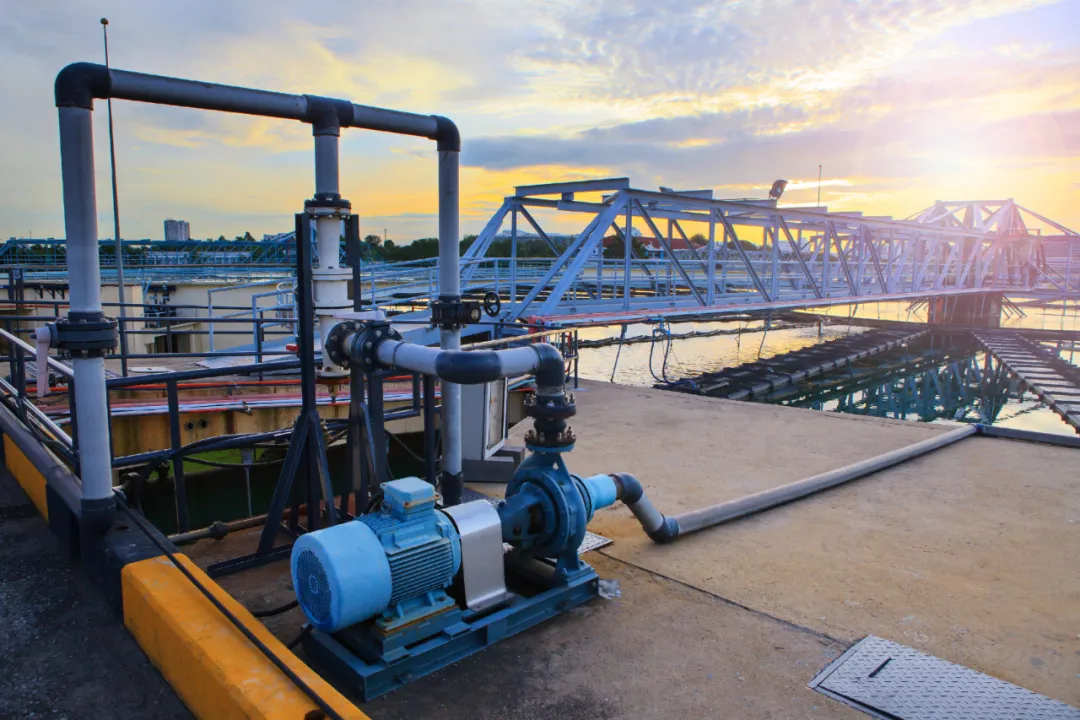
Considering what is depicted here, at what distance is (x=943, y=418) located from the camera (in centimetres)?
2148

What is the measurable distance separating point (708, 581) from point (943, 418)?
20427mm

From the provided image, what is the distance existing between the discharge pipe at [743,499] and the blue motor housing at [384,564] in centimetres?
146

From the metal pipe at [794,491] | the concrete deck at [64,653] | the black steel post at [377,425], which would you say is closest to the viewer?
the concrete deck at [64,653]

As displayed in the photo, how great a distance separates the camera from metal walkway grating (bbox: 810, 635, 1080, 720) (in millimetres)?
3098

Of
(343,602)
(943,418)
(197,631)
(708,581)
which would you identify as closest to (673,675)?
(708,581)

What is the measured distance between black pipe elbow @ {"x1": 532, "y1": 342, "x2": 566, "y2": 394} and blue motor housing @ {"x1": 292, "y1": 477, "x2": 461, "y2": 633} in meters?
0.87

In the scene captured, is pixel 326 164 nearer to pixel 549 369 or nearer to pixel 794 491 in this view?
pixel 549 369

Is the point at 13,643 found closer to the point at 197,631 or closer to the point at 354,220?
the point at 197,631

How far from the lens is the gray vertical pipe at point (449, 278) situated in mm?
4688

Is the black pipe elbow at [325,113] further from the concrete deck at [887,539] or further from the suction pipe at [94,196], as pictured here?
the concrete deck at [887,539]

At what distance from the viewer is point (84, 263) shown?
3385 mm

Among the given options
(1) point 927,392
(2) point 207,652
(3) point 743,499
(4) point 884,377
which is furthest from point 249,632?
(4) point 884,377

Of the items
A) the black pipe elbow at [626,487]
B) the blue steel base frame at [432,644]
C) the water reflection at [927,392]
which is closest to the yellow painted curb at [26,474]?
the blue steel base frame at [432,644]

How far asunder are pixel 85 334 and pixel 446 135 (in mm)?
2420
